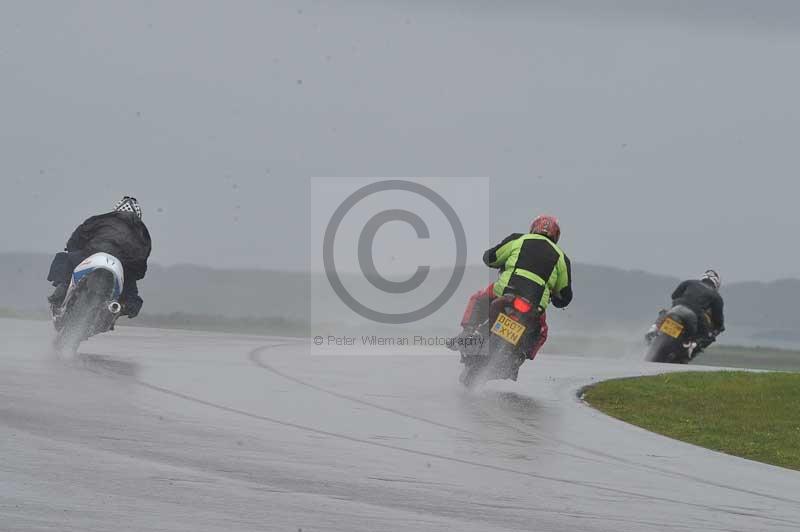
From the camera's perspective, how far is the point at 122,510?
7625mm

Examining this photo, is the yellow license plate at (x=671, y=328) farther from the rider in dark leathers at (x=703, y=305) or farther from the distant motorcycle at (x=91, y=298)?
the distant motorcycle at (x=91, y=298)

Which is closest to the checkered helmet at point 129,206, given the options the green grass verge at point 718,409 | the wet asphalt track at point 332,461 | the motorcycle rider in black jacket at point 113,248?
the motorcycle rider in black jacket at point 113,248

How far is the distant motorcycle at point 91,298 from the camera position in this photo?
16891 mm

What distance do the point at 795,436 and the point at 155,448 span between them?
22.1 feet

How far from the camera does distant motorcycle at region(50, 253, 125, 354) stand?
1689 centimetres

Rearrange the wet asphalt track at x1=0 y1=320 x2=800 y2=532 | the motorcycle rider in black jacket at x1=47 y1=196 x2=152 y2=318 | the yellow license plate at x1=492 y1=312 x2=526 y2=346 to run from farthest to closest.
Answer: the motorcycle rider in black jacket at x1=47 y1=196 x2=152 y2=318
the yellow license plate at x1=492 y1=312 x2=526 y2=346
the wet asphalt track at x1=0 y1=320 x2=800 y2=532

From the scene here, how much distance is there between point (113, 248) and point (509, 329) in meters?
4.65

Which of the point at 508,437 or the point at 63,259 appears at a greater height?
the point at 63,259

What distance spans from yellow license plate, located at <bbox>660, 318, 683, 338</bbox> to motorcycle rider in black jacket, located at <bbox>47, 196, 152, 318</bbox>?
10664 mm

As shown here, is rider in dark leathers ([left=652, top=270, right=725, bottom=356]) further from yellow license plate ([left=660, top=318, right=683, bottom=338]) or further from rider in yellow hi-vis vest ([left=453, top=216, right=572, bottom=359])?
rider in yellow hi-vis vest ([left=453, top=216, right=572, bottom=359])

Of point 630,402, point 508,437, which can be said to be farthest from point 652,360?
point 508,437

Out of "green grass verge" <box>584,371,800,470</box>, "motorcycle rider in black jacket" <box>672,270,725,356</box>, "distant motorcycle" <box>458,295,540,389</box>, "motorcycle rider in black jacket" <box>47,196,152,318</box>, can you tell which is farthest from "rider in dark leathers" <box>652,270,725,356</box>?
"motorcycle rider in black jacket" <box>47,196,152,318</box>

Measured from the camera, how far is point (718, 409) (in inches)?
631

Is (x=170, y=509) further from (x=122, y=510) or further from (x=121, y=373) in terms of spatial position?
(x=121, y=373)
